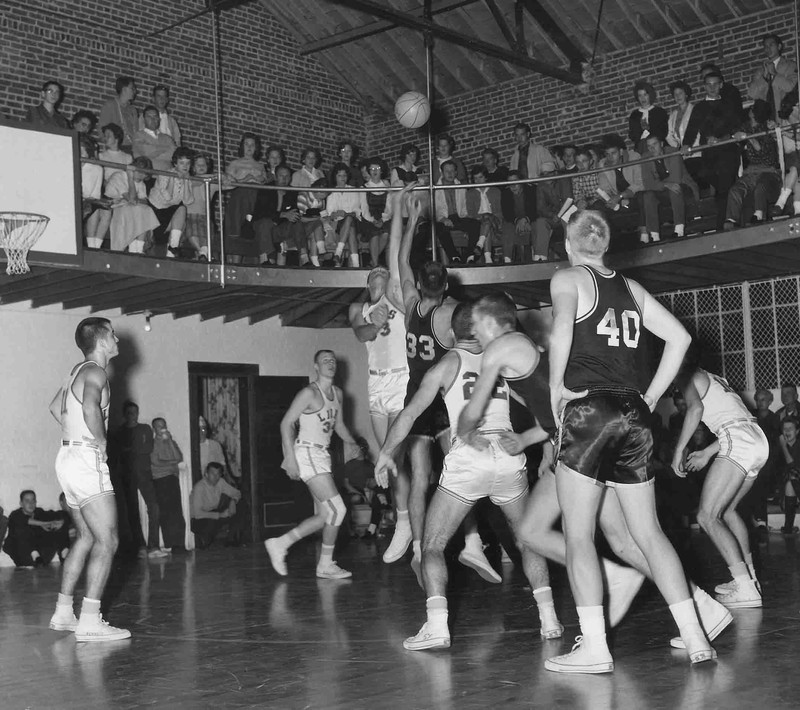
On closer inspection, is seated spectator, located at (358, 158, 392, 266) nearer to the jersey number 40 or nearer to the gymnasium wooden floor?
the gymnasium wooden floor

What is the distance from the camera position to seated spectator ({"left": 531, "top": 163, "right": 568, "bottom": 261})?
45.2 ft

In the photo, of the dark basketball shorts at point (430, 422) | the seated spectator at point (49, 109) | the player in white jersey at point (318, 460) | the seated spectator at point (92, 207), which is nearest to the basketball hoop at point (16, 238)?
the seated spectator at point (92, 207)

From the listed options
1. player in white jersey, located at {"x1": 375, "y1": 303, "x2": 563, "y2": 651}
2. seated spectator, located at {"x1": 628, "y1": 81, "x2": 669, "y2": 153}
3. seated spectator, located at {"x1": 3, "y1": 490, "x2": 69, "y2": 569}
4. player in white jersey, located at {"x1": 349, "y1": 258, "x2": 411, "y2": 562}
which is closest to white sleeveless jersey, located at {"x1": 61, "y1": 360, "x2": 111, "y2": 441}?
player in white jersey, located at {"x1": 375, "y1": 303, "x2": 563, "y2": 651}

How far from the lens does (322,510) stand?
32.4ft

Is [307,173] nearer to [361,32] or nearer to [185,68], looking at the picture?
[185,68]

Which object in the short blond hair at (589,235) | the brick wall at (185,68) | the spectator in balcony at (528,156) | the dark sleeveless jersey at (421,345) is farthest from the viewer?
the spectator in balcony at (528,156)

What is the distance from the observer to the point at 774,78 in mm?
13688

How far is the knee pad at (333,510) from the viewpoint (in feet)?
32.1

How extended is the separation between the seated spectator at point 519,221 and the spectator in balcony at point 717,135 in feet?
6.71

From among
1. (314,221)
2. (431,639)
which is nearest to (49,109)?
(314,221)

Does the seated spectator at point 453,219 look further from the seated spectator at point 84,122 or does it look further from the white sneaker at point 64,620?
the white sneaker at point 64,620

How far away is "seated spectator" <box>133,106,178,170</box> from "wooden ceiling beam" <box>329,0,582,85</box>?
10.1 feet

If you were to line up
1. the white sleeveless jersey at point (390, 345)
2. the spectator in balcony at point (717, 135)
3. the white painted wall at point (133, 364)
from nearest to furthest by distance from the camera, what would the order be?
the white sleeveless jersey at point (390, 345) → the spectator in balcony at point (717, 135) → the white painted wall at point (133, 364)

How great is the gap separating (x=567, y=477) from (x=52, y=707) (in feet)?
8.34
